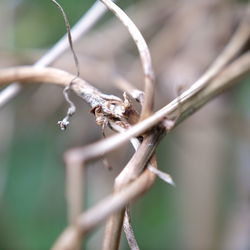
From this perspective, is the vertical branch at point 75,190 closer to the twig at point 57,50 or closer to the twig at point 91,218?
the twig at point 91,218

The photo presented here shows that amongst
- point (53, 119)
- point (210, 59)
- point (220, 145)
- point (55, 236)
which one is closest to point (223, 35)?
point (210, 59)

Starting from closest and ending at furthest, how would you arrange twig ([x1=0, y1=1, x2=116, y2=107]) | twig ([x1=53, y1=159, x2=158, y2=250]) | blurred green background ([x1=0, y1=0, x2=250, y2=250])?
twig ([x1=53, y1=159, x2=158, y2=250]), twig ([x1=0, y1=1, x2=116, y2=107]), blurred green background ([x1=0, y1=0, x2=250, y2=250])

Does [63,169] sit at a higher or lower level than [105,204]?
lower

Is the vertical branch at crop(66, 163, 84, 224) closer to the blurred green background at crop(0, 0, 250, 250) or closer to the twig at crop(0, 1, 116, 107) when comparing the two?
the twig at crop(0, 1, 116, 107)

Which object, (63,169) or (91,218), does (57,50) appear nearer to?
(91,218)

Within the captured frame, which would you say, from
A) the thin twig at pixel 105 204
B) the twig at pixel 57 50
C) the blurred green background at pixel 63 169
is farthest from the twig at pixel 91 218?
the blurred green background at pixel 63 169

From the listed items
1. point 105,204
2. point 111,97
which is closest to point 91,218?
point 105,204

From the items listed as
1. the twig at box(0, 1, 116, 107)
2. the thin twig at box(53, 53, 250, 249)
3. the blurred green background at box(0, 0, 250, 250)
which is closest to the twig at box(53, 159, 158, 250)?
the thin twig at box(53, 53, 250, 249)

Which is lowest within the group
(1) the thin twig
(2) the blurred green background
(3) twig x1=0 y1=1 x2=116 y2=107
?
(2) the blurred green background
